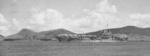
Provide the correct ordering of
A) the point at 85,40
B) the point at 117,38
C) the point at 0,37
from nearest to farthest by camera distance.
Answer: the point at 85,40, the point at 117,38, the point at 0,37

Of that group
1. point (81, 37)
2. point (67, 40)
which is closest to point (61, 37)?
point (67, 40)

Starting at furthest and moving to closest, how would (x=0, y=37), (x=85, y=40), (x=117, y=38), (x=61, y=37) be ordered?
(x=0, y=37) → (x=117, y=38) → (x=85, y=40) → (x=61, y=37)

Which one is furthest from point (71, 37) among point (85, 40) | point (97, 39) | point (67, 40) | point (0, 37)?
point (0, 37)

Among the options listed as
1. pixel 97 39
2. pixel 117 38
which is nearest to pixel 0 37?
pixel 97 39

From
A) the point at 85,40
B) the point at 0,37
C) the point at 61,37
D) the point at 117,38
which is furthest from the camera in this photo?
the point at 0,37

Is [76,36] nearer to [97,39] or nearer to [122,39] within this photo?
[97,39]

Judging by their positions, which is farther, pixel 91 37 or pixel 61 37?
pixel 91 37

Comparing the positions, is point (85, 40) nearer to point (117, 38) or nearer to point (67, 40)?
point (67, 40)

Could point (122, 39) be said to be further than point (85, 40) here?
Yes
